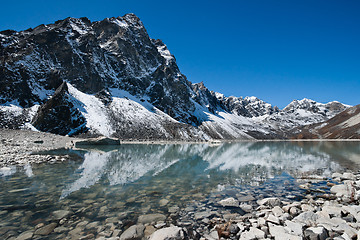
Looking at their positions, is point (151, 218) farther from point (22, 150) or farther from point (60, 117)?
point (60, 117)

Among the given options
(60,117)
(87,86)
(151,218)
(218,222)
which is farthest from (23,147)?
(87,86)

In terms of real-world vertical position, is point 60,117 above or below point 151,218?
above

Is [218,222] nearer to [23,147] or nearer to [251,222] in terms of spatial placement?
[251,222]

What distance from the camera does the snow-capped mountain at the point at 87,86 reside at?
294 ft

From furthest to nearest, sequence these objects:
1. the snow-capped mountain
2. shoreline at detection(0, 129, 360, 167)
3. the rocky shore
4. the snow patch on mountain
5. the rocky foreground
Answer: the snow patch on mountain, the snow-capped mountain, shoreline at detection(0, 129, 360, 167), the rocky foreground, the rocky shore

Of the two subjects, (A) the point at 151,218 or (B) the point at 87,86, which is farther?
(B) the point at 87,86

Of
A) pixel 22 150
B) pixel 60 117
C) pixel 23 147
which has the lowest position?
pixel 22 150

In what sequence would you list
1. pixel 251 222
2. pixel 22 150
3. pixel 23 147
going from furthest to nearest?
pixel 23 147 < pixel 22 150 < pixel 251 222

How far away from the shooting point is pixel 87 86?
5468 inches

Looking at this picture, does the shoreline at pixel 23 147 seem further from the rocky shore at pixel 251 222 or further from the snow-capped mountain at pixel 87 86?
the snow-capped mountain at pixel 87 86

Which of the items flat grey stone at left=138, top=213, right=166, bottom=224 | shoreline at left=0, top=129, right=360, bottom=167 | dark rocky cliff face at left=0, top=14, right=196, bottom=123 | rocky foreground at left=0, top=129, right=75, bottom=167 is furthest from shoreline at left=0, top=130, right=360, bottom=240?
dark rocky cliff face at left=0, top=14, right=196, bottom=123

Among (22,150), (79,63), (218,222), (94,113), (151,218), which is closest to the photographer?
(218,222)

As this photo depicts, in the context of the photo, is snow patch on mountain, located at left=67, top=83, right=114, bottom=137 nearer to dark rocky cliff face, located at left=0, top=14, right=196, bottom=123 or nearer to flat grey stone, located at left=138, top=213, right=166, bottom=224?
dark rocky cliff face, located at left=0, top=14, right=196, bottom=123

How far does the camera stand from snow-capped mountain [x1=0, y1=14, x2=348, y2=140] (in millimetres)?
89562
